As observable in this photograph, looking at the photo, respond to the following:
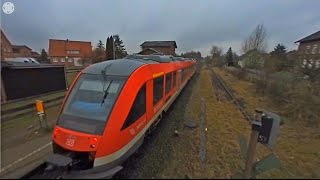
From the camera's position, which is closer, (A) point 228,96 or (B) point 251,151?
(B) point 251,151

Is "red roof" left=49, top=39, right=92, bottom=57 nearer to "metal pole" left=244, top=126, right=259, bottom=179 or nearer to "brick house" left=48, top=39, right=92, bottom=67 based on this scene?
"brick house" left=48, top=39, right=92, bottom=67

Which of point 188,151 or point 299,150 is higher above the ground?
point 188,151

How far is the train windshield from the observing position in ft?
16.3

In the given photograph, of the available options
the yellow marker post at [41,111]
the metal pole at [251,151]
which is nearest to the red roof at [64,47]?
the yellow marker post at [41,111]

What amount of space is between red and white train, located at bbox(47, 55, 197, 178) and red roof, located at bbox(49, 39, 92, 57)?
224 feet

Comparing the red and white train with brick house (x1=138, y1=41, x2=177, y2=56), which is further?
brick house (x1=138, y1=41, x2=177, y2=56)

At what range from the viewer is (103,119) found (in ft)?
16.2

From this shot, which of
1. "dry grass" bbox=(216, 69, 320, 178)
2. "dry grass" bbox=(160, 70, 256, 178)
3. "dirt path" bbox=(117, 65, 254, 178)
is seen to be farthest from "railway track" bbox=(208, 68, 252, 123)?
"dry grass" bbox=(216, 69, 320, 178)

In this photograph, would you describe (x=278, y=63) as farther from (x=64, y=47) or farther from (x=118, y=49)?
(x=64, y=47)

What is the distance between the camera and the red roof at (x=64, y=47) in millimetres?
72438

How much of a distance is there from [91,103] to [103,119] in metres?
0.66

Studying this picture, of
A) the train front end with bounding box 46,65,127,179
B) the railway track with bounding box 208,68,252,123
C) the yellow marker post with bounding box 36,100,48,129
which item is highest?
the train front end with bounding box 46,65,127,179

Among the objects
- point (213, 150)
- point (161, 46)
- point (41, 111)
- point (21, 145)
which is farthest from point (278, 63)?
point (161, 46)

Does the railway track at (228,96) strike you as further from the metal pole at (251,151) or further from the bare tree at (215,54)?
the bare tree at (215,54)
